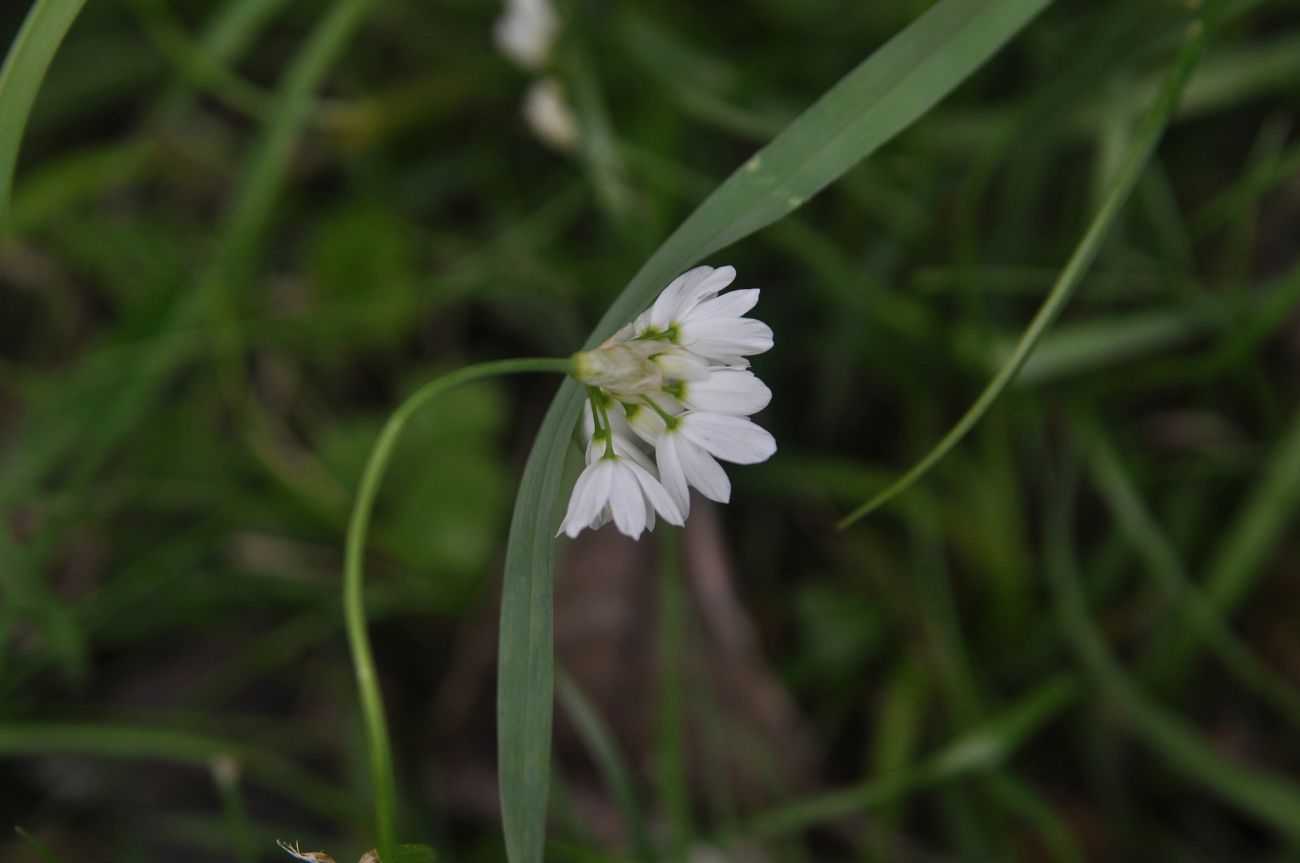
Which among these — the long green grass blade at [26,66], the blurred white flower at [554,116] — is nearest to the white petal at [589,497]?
the long green grass blade at [26,66]

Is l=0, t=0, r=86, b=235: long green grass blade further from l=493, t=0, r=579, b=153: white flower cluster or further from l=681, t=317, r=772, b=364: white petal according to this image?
l=493, t=0, r=579, b=153: white flower cluster

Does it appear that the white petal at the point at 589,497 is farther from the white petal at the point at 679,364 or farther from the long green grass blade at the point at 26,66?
the long green grass blade at the point at 26,66

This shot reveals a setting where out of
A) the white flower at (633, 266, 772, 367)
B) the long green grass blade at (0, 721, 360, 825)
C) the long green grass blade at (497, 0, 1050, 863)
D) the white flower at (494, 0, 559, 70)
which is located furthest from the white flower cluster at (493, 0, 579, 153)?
the long green grass blade at (0, 721, 360, 825)

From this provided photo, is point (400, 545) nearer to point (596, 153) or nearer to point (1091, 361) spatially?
point (596, 153)

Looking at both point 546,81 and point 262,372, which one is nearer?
point 546,81

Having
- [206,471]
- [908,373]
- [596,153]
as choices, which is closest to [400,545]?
[206,471]

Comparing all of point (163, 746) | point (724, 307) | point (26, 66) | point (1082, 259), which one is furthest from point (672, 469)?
point (163, 746)

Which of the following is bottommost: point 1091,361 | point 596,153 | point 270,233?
point 1091,361
